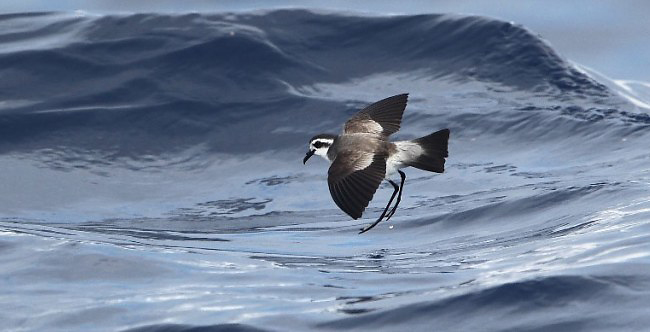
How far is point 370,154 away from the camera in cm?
838

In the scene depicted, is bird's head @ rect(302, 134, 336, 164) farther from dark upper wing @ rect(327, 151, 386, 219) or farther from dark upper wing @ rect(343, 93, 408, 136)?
dark upper wing @ rect(327, 151, 386, 219)

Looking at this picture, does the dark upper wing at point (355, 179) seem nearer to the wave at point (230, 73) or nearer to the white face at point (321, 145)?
the white face at point (321, 145)

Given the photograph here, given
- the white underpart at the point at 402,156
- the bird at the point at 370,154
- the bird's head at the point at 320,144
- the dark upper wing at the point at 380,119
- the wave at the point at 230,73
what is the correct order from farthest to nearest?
the wave at the point at 230,73 < the dark upper wing at the point at 380,119 < the bird's head at the point at 320,144 < the white underpart at the point at 402,156 < the bird at the point at 370,154

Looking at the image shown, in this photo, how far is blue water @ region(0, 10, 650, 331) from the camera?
6.48 metres

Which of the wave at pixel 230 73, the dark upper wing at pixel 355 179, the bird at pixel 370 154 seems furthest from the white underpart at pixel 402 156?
the wave at pixel 230 73

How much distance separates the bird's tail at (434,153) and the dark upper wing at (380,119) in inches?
40.0

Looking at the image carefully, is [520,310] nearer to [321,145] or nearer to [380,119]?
[321,145]

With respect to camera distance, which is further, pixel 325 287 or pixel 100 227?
pixel 100 227

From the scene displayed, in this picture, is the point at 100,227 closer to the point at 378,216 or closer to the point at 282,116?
the point at 378,216

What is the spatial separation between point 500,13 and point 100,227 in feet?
29.5

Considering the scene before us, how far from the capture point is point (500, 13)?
17.4 meters

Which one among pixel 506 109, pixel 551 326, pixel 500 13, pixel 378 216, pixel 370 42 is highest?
pixel 500 13

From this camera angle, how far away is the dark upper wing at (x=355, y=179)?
739cm

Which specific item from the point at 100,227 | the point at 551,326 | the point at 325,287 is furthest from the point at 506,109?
the point at 551,326
